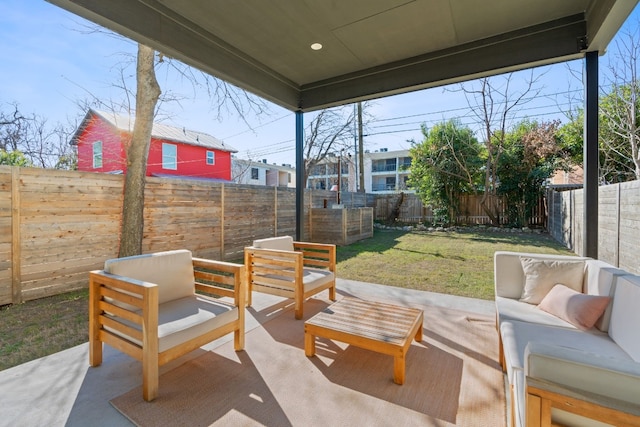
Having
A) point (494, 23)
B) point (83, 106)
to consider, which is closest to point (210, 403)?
point (494, 23)

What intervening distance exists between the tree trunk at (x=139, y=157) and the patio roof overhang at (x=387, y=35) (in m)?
1.90

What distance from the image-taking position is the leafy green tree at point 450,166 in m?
11.6

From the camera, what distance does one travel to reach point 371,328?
2.27 m

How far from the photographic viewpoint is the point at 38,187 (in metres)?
3.60

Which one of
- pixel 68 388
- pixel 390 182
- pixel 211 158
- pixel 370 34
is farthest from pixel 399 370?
pixel 390 182

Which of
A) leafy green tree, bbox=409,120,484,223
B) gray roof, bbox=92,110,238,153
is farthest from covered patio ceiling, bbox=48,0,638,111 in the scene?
gray roof, bbox=92,110,238,153

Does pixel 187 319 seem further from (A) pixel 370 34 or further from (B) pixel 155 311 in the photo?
(A) pixel 370 34

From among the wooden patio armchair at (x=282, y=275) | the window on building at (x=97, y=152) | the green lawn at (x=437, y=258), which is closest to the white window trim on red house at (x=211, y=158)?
the window on building at (x=97, y=152)

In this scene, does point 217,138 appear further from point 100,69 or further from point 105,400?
point 105,400

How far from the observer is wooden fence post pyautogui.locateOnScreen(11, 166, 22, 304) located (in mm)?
3412

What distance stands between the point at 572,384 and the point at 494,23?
10.5 feet

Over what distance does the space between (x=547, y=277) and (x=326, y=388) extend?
6.59 ft

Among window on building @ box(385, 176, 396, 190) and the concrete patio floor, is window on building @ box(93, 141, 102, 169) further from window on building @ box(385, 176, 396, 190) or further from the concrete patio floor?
window on building @ box(385, 176, 396, 190)

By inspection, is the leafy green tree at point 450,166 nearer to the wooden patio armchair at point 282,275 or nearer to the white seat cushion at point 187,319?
the wooden patio armchair at point 282,275
